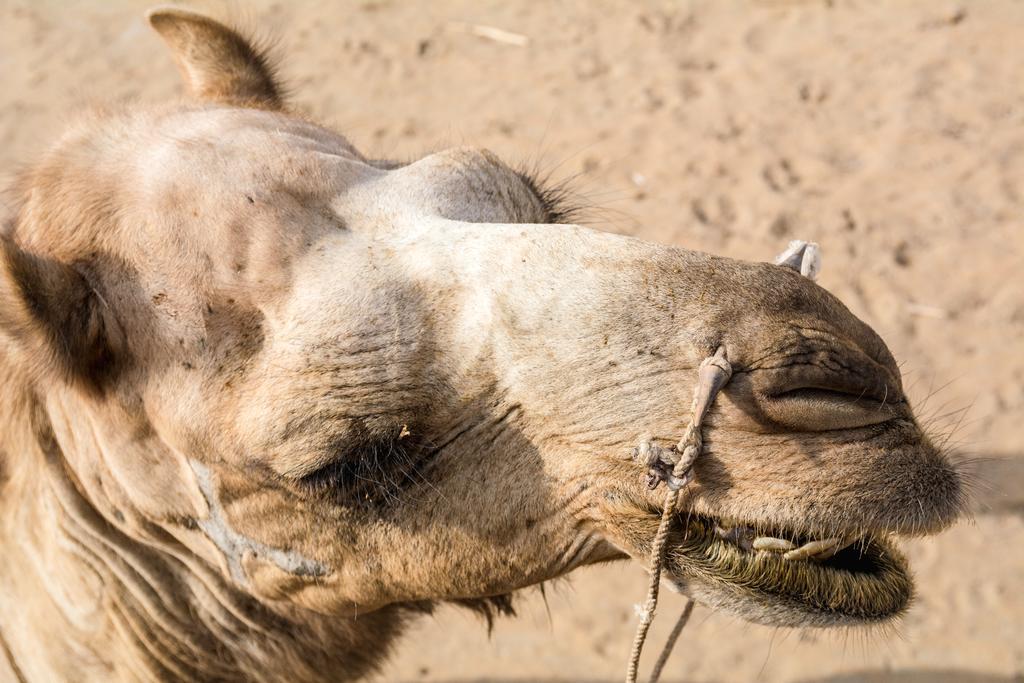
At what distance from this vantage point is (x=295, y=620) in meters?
2.78

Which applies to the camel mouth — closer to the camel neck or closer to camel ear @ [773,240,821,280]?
camel ear @ [773,240,821,280]

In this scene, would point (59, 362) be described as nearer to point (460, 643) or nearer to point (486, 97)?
point (460, 643)

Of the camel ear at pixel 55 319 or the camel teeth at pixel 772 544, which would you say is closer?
the camel teeth at pixel 772 544

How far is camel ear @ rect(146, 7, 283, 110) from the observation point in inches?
122

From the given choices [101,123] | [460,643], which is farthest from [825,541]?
[460,643]

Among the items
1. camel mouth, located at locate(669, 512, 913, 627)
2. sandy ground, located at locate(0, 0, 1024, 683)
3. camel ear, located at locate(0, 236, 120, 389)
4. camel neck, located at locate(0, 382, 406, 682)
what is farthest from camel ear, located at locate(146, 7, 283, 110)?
camel mouth, located at locate(669, 512, 913, 627)

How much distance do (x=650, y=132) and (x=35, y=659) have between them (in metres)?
5.61

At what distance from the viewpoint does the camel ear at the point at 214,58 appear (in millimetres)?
3092

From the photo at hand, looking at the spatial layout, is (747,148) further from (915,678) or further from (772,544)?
(772,544)

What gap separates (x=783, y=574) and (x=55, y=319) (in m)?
1.68

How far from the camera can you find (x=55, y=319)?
2197 mm

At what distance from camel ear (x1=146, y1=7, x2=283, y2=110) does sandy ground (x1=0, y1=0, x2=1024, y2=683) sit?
0.30 m

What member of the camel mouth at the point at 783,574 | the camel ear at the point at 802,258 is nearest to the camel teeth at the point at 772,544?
the camel mouth at the point at 783,574

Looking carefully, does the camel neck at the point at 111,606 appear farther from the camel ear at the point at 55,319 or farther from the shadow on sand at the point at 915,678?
the shadow on sand at the point at 915,678
